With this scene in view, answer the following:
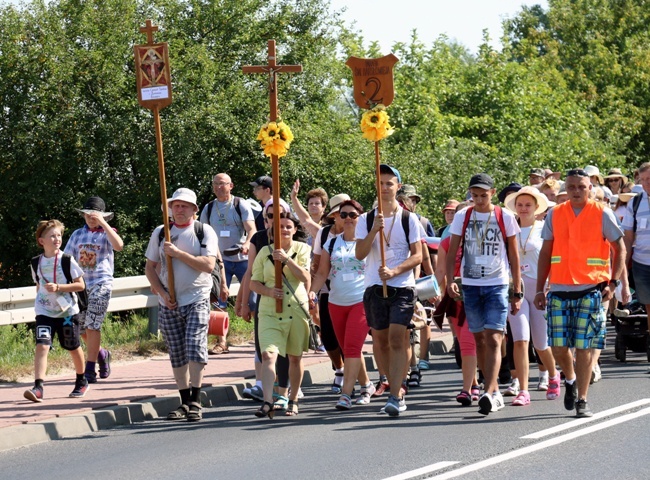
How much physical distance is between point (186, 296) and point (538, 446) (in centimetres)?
347

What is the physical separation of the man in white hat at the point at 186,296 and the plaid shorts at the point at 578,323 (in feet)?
9.36

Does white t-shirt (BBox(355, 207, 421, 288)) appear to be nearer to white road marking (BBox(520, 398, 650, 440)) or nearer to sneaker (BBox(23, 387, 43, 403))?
white road marking (BBox(520, 398, 650, 440))

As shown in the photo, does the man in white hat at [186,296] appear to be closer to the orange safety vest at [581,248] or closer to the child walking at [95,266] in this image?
the child walking at [95,266]

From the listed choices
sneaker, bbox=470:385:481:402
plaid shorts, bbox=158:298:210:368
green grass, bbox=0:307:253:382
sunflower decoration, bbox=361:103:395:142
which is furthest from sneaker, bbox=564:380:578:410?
green grass, bbox=0:307:253:382

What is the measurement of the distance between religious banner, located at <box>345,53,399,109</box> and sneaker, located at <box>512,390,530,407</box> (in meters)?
2.84

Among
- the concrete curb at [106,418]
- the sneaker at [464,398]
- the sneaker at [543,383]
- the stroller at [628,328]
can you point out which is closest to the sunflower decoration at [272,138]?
the concrete curb at [106,418]

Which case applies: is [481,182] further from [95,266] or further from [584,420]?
[95,266]

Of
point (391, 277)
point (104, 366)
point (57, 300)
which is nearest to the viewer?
point (391, 277)

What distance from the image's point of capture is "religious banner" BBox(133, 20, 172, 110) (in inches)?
460

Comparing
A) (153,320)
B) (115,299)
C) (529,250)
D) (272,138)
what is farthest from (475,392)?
(153,320)

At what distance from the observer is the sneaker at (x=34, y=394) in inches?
442

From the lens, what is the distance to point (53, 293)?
11844 millimetres

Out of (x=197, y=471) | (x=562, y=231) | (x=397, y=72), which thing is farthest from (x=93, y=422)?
(x=397, y=72)

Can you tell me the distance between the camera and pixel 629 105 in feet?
162
